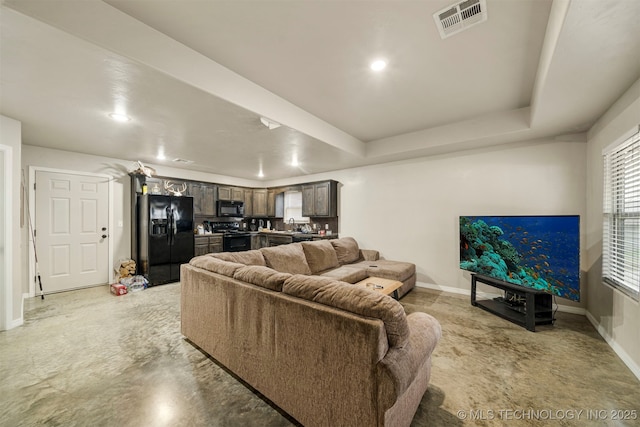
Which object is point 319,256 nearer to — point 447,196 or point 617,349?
point 447,196

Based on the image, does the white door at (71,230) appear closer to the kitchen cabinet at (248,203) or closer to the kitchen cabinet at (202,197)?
the kitchen cabinet at (202,197)

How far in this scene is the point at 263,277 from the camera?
181 centimetres

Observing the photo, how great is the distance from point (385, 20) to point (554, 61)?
1303mm

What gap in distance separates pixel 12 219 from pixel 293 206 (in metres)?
5.08

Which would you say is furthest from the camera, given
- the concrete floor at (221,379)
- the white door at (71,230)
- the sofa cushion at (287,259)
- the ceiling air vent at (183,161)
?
the ceiling air vent at (183,161)

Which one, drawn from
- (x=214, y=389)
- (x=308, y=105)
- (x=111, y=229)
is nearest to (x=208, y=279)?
(x=214, y=389)

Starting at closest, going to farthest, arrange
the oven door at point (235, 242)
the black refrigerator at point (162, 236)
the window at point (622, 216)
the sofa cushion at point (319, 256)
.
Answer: the window at point (622, 216) → the sofa cushion at point (319, 256) → the black refrigerator at point (162, 236) → the oven door at point (235, 242)

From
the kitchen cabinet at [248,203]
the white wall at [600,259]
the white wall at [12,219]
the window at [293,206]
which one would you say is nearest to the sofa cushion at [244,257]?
the white wall at [12,219]

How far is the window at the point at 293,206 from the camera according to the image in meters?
6.89

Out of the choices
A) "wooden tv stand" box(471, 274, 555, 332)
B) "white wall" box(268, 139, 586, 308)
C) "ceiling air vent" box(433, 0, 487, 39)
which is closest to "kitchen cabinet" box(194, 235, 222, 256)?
"white wall" box(268, 139, 586, 308)

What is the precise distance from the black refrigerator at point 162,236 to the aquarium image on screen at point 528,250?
17.7 feet

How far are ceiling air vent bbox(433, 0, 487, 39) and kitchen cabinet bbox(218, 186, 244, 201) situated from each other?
6100mm

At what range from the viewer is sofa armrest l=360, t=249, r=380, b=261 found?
16.3 feet

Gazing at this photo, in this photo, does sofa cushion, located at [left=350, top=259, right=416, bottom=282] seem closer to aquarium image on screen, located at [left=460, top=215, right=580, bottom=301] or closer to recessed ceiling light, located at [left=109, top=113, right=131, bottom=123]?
aquarium image on screen, located at [left=460, top=215, right=580, bottom=301]
